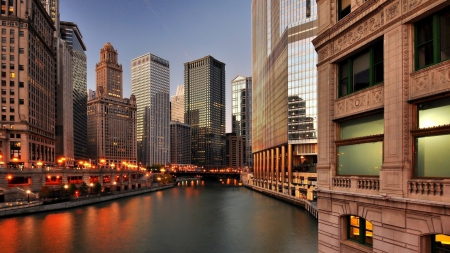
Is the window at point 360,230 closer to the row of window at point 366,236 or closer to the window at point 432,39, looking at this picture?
the row of window at point 366,236

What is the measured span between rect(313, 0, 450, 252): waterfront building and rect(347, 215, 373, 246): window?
0.15 ft

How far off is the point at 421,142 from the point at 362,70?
16.4 feet

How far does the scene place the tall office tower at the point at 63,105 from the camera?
16188 centimetres

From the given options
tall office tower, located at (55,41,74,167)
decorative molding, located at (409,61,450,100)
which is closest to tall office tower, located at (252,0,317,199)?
decorative molding, located at (409,61,450,100)

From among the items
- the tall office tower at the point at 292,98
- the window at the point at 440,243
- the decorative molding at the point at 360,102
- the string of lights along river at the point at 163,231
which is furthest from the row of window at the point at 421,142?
the tall office tower at the point at 292,98

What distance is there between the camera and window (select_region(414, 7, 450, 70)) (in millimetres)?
10773

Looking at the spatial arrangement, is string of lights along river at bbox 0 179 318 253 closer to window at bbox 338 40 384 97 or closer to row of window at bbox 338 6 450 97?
window at bbox 338 40 384 97

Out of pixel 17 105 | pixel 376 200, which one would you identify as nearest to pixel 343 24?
pixel 376 200

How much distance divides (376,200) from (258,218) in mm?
55418

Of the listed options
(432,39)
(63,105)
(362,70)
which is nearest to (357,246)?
(362,70)

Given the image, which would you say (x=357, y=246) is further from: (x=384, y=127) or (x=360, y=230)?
(x=384, y=127)

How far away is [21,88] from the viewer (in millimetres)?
108312

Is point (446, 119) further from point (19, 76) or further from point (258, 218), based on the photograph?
point (19, 76)

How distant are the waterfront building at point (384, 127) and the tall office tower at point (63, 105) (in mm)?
166002
